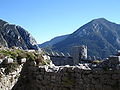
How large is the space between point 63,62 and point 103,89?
22.2 meters

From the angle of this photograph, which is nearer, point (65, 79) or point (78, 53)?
point (65, 79)

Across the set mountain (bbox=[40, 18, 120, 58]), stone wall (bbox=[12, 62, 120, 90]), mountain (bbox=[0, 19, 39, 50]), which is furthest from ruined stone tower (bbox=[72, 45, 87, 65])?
mountain (bbox=[40, 18, 120, 58])

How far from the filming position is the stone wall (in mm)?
12203

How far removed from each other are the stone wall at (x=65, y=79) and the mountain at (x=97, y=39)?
116044 mm

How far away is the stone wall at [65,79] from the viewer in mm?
12203

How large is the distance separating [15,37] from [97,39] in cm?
8661

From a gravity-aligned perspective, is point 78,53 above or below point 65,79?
above

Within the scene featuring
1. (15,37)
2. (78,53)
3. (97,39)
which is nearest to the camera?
(78,53)

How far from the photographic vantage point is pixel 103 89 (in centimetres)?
1230

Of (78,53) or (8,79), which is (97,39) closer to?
(78,53)

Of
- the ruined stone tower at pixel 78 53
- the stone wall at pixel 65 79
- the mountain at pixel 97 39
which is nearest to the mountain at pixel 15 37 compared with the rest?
the mountain at pixel 97 39

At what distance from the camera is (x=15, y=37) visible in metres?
87.2

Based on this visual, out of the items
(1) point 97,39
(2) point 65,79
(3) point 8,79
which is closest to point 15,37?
(3) point 8,79

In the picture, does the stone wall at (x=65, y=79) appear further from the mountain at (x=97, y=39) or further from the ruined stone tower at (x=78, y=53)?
the mountain at (x=97, y=39)
